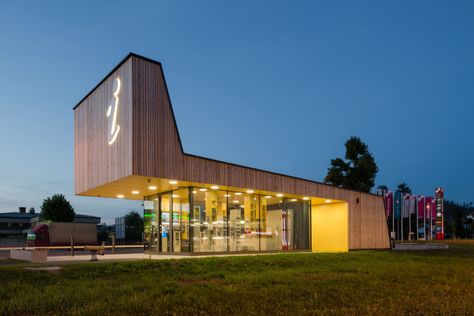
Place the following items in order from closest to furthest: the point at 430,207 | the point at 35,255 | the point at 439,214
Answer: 1. the point at 35,255
2. the point at 439,214
3. the point at 430,207

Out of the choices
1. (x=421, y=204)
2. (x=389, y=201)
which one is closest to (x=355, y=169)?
(x=389, y=201)

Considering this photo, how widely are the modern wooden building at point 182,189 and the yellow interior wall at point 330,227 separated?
0.06 m

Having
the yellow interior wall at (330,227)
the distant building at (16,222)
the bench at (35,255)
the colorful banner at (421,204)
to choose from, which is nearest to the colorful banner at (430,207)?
the colorful banner at (421,204)

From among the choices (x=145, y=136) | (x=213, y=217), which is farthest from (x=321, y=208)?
(x=145, y=136)

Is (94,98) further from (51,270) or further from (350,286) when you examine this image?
(350,286)

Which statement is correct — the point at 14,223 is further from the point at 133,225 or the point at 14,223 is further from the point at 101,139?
the point at 101,139

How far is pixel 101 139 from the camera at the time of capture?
62.3 feet

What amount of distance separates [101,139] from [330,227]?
646 inches

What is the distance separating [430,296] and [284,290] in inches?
120

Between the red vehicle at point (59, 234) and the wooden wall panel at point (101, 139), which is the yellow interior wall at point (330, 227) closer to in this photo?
the wooden wall panel at point (101, 139)

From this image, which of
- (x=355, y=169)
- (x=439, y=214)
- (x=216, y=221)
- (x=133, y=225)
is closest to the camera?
(x=216, y=221)

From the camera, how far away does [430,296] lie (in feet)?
29.7

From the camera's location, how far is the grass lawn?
24.9 feet

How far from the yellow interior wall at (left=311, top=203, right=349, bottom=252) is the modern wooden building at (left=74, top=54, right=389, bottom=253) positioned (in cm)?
6
